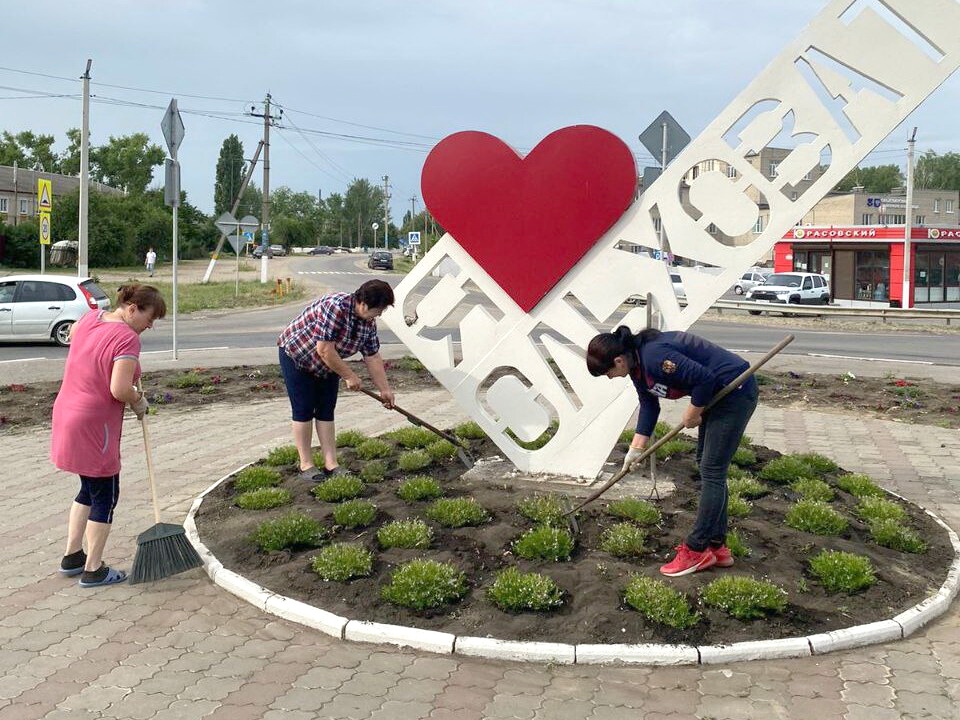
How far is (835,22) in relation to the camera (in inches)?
227

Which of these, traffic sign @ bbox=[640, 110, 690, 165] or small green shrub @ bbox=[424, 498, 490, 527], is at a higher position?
traffic sign @ bbox=[640, 110, 690, 165]

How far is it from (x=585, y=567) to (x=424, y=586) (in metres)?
0.93

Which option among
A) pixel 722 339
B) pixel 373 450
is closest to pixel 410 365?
pixel 373 450

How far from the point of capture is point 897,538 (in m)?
5.54

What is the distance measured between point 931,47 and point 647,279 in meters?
2.25

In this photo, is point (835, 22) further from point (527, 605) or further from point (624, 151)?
point (527, 605)

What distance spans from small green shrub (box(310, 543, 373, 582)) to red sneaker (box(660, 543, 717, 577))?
1.63 m

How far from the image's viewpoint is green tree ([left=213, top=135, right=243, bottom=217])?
311ft

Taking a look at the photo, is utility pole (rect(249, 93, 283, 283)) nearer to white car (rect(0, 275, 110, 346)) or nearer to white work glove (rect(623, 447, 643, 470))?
white car (rect(0, 275, 110, 346))

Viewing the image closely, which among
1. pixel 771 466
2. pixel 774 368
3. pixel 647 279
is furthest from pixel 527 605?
pixel 774 368

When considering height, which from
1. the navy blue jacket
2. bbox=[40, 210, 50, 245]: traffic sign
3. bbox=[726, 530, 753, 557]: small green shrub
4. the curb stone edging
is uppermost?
bbox=[40, 210, 50, 245]: traffic sign

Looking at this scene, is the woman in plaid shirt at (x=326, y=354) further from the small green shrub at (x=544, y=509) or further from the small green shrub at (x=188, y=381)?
the small green shrub at (x=188, y=381)

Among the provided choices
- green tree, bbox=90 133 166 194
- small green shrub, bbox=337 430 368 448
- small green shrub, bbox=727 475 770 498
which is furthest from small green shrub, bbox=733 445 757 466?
green tree, bbox=90 133 166 194

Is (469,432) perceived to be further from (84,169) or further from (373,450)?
(84,169)
